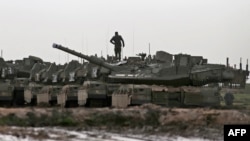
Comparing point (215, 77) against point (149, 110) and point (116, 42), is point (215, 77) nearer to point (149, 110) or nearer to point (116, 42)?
point (149, 110)

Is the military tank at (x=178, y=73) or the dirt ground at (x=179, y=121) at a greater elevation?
the military tank at (x=178, y=73)

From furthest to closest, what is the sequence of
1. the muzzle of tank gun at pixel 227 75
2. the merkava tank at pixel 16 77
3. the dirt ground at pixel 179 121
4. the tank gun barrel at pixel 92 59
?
the merkava tank at pixel 16 77 < the tank gun barrel at pixel 92 59 < the muzzle of tank gun at pixel 227 75 < the dirt ground at pixel 179 121

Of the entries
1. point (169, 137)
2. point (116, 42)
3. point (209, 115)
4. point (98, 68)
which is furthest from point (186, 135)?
point (116, 42)

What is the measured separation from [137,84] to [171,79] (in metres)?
1.56

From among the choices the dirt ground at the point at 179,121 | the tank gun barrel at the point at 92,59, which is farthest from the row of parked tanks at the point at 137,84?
the dirt ground at the point at 179,121

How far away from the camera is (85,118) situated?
1920cm

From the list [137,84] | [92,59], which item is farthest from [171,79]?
[92,59]

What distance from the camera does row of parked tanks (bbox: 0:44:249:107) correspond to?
2278 centimetres

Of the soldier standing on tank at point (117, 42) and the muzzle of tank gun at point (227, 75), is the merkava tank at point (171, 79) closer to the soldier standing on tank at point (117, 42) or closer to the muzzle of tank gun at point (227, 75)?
the muzzle of tank gun at point (227, 75)

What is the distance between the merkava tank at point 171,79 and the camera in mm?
22688

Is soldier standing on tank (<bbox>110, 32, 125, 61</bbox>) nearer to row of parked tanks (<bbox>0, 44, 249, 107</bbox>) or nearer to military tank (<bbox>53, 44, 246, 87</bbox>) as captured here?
row of parked tanks (<bbox>0, 44, 249, 107</bbox>)

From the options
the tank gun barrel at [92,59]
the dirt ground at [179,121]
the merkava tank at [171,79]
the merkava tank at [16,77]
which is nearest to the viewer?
the dirt ground at [179,121]

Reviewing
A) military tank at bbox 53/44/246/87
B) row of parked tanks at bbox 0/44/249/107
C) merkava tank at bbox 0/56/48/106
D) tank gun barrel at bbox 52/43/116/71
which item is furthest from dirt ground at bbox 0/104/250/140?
merkava tank at bbox 0/56/48/106

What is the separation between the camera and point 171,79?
948 inches
